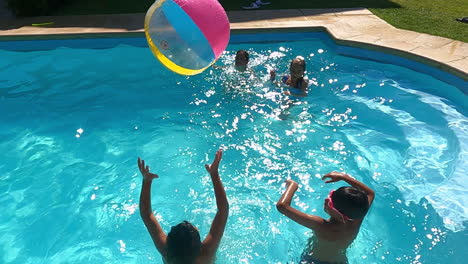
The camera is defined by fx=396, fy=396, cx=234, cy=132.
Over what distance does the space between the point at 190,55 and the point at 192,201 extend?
1.75 meters

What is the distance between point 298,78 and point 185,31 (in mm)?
2909

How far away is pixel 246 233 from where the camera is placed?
4.12 metres

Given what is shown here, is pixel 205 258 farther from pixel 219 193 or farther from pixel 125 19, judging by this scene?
pixel 125 19

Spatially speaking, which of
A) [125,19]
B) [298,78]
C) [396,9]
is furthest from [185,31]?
[396,9]

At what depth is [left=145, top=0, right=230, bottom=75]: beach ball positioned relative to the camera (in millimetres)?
3555

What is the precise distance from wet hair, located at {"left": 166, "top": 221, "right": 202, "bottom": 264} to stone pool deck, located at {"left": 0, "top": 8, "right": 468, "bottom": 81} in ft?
18.6

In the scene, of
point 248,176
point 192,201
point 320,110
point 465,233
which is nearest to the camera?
point 465,233

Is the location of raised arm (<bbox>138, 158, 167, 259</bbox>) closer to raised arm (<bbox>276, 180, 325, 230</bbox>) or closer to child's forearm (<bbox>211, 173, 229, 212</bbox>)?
child's forearm (<bbox>211, 173, 229, 212</bbox>)

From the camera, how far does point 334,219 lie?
112 inches

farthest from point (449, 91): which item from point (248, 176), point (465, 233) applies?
point (248, 176)

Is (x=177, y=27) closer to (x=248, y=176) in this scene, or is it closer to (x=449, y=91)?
(x=248, y=176)

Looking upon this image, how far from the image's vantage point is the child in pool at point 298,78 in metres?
5.94

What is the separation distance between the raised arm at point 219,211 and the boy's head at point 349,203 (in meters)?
0.77

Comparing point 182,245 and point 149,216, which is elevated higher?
point 182,245
